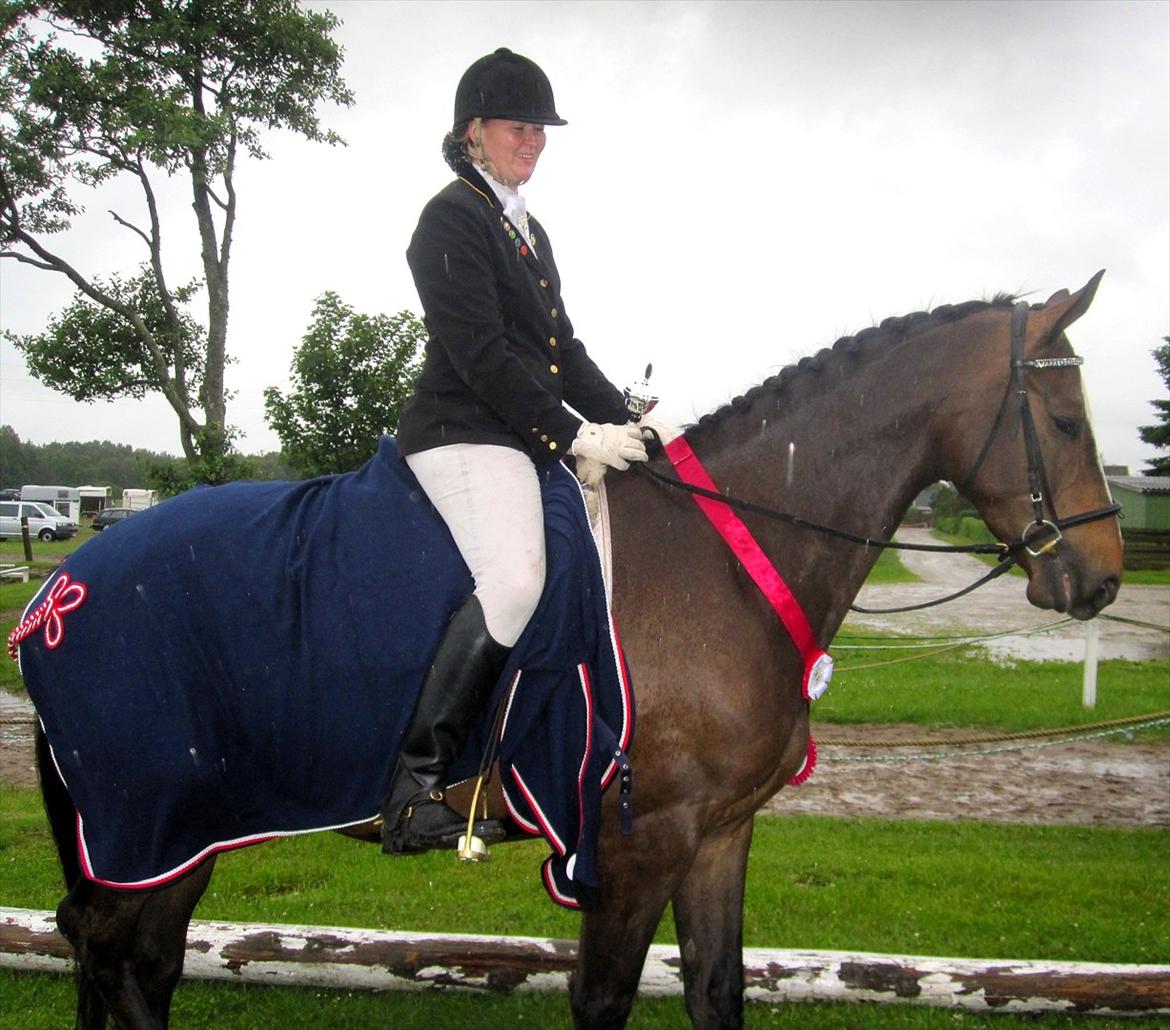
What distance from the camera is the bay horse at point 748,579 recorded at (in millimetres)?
2883

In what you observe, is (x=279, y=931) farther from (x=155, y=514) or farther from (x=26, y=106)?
(x=26, y=106)

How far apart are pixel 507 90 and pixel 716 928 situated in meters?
2.80

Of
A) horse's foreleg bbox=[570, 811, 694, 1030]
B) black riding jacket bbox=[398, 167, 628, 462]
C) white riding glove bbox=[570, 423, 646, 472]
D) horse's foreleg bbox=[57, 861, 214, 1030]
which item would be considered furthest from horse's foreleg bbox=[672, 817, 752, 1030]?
horse's foreleg bbox=[57, 861, 214, 1030]

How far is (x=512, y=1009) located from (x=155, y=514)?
2.56m

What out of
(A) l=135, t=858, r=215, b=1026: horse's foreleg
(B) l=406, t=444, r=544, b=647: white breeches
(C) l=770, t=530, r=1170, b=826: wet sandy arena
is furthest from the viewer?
(C) l=770, t=530, r=1170, b=826: wet sandy arena

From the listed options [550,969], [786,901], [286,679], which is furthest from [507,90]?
[786,901]

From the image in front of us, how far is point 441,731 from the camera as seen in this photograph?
2836 millimetres

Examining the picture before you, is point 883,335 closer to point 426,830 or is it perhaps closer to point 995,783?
point 426,830

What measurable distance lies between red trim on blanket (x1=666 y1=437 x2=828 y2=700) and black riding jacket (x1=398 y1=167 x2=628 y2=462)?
19.9 inches

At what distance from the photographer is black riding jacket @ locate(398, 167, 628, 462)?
9.79 ft

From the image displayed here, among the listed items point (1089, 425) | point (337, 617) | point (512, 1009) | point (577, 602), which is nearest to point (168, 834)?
point (337, 617)

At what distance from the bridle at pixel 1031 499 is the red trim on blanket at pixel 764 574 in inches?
1.6

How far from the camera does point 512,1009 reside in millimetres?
4145

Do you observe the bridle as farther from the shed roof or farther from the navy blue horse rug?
the shed roof
